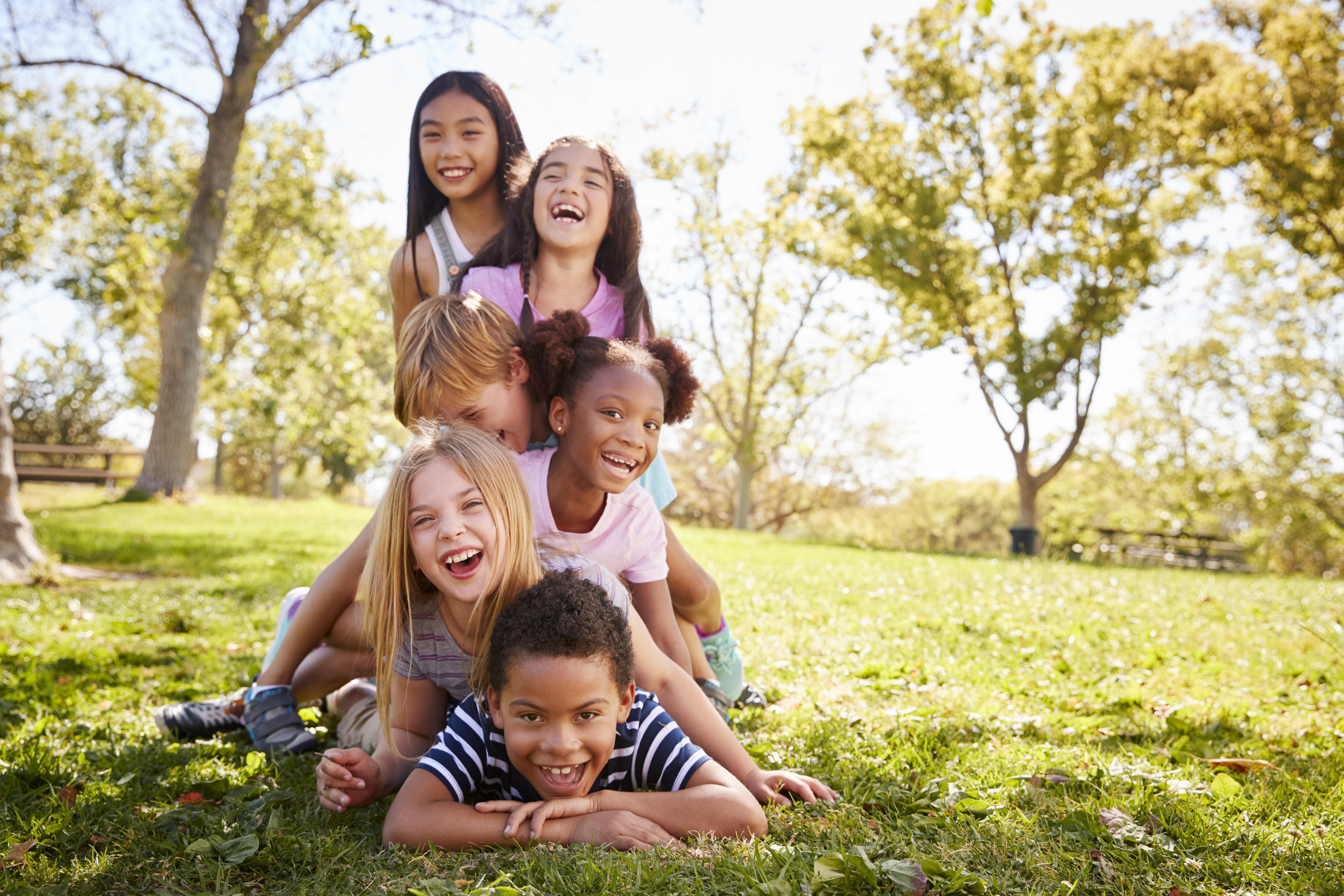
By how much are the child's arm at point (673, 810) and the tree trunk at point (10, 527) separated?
23.2 feet

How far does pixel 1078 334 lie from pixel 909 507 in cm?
1508

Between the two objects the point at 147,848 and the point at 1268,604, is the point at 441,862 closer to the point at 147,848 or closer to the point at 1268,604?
the point at 147,848

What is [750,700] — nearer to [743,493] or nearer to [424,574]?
[424,574]

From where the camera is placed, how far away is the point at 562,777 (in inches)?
97.8

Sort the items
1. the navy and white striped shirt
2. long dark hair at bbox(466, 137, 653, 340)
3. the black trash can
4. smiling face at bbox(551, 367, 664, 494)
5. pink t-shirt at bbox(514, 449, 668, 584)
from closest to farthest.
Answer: the navy and white striped shirt → smiling face at bbox(551, 367, 664, 494) → pink t-shirt at bbox(514, 449, 668, 584) → long dark hair at bbox(466, 137, 653, 340) → the black trash can

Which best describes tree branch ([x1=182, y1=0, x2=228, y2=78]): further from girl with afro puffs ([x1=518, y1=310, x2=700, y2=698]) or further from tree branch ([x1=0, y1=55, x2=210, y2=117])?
girl with afro puffs ([x1=518, y1=310, x2=700, y2=698])

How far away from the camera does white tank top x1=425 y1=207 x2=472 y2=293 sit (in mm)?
3863

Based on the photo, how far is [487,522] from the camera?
8.85 feet

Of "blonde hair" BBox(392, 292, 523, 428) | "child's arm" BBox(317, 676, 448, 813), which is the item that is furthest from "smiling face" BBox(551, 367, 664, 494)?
"child's arm" BBox(317, 676, 448, 813)

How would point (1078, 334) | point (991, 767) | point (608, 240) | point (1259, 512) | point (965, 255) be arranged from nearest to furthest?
point (991, 767)
point (608, 240)
point (1078, 334)
point (965, 255)
point (1259, 512)

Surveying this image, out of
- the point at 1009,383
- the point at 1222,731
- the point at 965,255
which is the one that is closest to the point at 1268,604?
the point at 1222,731

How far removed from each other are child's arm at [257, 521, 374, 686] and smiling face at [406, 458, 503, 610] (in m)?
0.70

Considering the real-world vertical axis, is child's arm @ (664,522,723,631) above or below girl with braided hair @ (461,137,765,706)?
below

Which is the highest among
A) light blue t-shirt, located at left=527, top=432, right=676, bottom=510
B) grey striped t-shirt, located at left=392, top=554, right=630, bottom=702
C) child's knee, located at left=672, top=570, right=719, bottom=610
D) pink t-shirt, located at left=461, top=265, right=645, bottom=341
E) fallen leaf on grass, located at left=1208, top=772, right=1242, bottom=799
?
pink t-shirt, located at left=461, top=265, right=645, bottom=341
